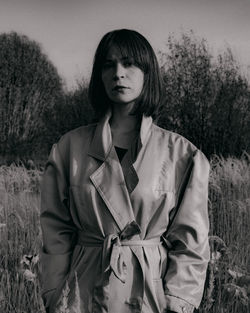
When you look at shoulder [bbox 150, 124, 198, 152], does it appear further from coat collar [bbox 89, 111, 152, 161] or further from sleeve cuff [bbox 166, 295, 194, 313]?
sleeve cuff [bbox 166, 295, 194, 313]

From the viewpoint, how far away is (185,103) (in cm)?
377

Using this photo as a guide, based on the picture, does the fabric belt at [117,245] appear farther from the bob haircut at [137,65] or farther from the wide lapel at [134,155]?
the bob haircut at [137,65]

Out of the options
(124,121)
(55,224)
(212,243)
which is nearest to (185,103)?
(212,243)

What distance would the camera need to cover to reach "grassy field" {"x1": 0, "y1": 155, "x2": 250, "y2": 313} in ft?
7.07

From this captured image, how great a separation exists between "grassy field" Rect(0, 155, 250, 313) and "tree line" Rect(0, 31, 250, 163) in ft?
1.99

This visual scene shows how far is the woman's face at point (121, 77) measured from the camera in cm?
124

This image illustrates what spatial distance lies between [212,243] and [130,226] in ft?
3.76

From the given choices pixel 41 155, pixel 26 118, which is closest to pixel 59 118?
pixel 41 155

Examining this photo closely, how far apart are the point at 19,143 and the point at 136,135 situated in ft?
11.0

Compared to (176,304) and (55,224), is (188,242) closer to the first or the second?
(176,304)

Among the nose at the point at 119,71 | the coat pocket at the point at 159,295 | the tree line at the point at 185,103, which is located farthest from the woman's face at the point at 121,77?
the tree line at the point at 185,103

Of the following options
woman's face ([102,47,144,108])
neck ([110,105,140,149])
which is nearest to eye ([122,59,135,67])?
woman's face ([102,47,144,108])

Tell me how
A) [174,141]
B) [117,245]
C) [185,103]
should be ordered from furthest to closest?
[185,103]
[174,141]
[117,245]

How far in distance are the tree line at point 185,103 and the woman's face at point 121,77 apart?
2.10 metres
